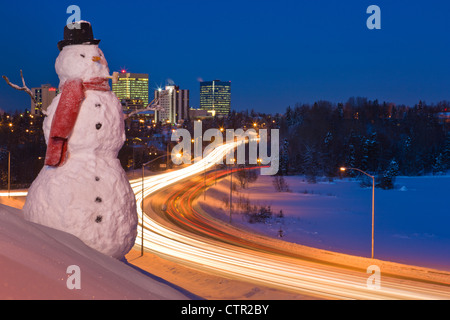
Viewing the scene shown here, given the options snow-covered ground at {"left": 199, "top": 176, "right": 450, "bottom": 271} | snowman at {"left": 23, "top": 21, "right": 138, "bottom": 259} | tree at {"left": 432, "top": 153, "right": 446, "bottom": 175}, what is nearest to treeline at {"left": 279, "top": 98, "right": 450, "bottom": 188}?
tree at {"left": 432, "top": 153, "right": 446, "bottom": 175}

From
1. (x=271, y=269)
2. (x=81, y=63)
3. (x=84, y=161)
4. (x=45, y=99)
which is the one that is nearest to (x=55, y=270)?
(x=84, y=161)

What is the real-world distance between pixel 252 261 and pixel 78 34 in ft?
48.7

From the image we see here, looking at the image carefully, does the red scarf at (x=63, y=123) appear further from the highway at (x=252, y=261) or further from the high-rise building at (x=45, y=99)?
the highway at (x=252, y=261)

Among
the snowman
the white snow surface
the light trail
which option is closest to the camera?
the white snow surface

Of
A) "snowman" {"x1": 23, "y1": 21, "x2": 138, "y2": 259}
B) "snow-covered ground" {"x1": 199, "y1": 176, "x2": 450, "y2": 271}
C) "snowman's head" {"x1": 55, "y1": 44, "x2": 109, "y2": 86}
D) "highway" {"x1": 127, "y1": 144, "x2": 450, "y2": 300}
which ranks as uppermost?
"snowman's head" {"x1": 55, "y1": 44, "x2": 109, "y2": 86}

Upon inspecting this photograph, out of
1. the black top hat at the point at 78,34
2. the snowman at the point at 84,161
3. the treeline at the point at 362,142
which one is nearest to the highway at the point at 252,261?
the snowman at the point at 84,161

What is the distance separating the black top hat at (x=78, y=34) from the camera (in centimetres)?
1115

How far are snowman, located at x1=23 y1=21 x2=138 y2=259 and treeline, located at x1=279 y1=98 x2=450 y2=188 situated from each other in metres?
64.6

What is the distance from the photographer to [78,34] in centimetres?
1121

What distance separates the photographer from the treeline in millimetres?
88250

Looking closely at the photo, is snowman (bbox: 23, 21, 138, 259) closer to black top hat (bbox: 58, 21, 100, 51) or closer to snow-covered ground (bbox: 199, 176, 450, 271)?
black top hat (bbox: 58, 21, 100, 51)

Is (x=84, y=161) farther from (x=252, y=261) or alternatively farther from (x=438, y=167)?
(x=438, y=167)

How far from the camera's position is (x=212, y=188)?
53.4 metres
